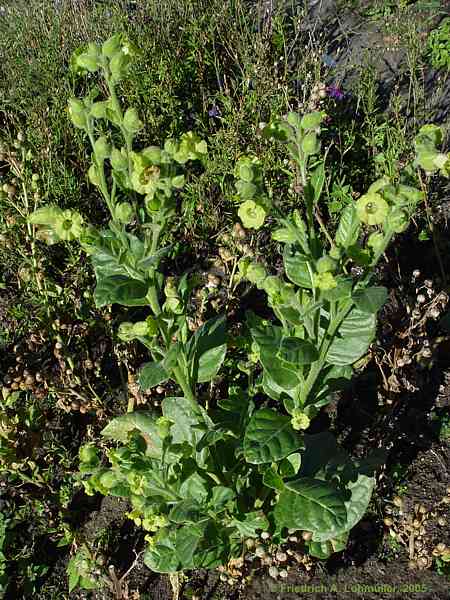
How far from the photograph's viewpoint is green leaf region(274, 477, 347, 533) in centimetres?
155

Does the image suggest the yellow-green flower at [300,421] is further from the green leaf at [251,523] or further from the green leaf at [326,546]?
the green leaf at [326,546]

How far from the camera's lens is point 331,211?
300 cm

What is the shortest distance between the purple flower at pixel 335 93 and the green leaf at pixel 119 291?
2.53m

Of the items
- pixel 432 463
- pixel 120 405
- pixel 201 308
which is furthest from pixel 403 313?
pixel 120 405

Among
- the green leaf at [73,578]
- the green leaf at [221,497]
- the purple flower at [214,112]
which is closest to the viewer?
the green leaf at [221,497]

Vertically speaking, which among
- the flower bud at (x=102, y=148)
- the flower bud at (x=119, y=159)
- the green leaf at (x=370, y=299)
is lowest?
the green leaf at (x=370, y=299)

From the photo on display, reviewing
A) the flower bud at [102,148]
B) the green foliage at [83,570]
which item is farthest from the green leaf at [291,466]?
the flower bud at [102,148]

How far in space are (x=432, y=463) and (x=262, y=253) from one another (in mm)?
1284

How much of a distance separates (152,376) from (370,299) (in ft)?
1.94

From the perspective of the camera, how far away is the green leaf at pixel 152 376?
152cm

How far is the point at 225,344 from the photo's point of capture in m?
1.85

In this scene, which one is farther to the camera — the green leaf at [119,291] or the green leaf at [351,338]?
the green leaf at [351,338]

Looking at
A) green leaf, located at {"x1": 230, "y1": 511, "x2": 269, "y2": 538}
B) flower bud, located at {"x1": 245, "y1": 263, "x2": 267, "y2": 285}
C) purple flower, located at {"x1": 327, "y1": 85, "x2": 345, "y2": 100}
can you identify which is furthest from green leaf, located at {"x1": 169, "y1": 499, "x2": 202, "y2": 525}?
purple flower, located at {"x1": 327, "y1": 85, "x2": 345, "y2": 100}

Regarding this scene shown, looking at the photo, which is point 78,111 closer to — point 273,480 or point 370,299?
point 370,299
